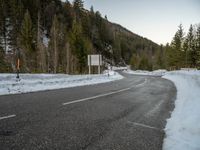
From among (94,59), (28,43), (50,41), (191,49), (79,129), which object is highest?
(50,41)

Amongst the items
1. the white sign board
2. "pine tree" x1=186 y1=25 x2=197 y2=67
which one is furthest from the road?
"pine tree" x1=186 y1=25 x2=197 y2=67

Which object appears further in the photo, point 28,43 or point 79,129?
point 28,43

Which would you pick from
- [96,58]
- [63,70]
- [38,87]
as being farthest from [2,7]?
[38,87]

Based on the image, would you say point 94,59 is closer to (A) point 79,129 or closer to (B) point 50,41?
(B) point 50,41

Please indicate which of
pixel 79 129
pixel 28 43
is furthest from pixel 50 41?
pixel 79 129

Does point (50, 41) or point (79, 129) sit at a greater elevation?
point (50, 41)

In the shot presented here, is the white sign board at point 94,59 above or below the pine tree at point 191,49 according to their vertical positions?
below

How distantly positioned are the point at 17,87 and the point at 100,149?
10.6 m

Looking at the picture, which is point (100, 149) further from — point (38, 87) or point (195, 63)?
point (195, 63)

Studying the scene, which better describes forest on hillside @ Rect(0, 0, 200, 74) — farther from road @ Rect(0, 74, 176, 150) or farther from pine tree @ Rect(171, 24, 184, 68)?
road @ Rect(0, 74, 176, 150)

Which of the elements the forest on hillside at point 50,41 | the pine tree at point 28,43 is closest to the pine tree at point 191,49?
the forest on hillside at point 50,41

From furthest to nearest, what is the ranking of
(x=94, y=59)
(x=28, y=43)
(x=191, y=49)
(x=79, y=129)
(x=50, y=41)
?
(x=191, y=49) < (x=50, y=41) < (x=28, y=43) < (x=94, y=59) < (x=79, y=129)

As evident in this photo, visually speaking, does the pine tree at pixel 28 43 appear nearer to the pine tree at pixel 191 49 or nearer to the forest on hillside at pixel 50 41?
the forest on hillside at pixel 50 41

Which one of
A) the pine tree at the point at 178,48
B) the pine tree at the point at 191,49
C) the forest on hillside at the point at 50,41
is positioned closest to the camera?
the forest on hillside at the point at 50,41
